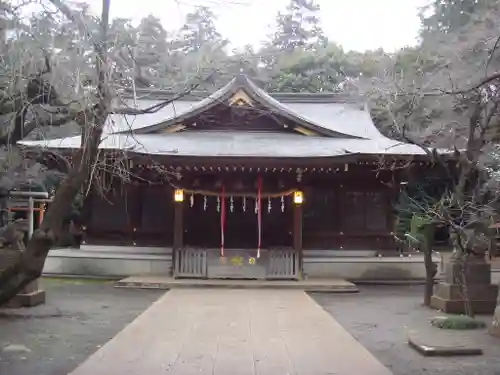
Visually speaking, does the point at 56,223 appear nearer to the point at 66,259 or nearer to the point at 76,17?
the point at 76,17

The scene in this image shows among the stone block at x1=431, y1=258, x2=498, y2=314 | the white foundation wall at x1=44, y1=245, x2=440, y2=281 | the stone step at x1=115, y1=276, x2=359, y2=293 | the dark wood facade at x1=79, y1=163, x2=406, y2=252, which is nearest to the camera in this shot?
the stone block at x1=431, y1=258, x2=498, y2=314

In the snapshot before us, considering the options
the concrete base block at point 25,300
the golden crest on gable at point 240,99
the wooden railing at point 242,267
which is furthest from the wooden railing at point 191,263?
the concrete base block at point 25,300

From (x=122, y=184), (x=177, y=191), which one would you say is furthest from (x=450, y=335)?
(x=122, y=184)

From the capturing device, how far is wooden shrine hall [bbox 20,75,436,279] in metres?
17.2

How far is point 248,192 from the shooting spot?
17984mm

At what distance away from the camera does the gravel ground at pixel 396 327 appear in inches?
283

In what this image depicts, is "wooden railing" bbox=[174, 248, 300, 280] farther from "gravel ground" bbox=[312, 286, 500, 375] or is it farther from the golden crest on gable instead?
the golden crest on gable

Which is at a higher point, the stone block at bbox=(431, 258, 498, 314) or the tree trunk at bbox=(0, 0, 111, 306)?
the tree trunk at bbox=(0, 0, 111, 306)

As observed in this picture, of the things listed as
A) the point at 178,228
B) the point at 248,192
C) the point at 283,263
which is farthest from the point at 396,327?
the point at 178,228

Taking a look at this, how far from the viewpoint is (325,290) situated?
15828mm

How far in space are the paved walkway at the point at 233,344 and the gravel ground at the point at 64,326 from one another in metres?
0.36

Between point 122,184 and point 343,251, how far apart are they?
7020mm

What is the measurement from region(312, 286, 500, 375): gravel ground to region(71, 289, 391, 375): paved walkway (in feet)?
1.02

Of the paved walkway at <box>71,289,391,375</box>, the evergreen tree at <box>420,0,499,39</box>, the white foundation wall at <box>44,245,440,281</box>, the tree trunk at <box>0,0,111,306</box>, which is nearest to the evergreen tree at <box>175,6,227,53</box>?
the tree trunk at <box>0,0,111,306</box>
